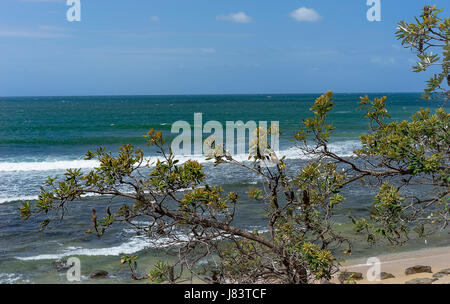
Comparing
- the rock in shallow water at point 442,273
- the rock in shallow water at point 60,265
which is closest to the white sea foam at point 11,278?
the rock in shallow water at point 60,265

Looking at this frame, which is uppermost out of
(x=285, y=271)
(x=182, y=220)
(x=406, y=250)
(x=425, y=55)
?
(x=425, y=55)

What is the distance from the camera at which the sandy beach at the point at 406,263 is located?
9180 millimetres

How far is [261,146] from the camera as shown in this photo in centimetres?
398

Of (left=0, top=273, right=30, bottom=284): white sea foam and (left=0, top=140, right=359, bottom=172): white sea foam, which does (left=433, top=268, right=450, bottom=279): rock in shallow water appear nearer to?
(left=0, top=273, right=30, bottom=284): white sea foam

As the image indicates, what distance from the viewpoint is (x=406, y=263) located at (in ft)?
33.7

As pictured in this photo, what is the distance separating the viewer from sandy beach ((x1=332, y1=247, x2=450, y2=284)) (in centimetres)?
918

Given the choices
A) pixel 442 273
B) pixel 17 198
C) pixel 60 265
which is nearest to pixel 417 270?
pixel 442 273

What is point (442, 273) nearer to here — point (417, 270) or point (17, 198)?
point (417, 270)

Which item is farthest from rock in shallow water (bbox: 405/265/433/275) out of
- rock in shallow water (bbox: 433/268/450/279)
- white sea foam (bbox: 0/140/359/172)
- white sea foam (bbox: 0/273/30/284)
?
white sea foam (bbox: 0/140/359/172)

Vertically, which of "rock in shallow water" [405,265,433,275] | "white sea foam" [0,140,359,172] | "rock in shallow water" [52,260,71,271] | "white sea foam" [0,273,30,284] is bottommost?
"white sea foam" [0,273,30,284]

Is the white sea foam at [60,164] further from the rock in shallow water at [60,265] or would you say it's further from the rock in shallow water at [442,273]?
the rock in shallow water at [442,273]
